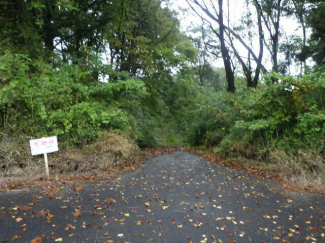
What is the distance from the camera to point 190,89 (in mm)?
19250

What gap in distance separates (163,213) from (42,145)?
3408 millimetres

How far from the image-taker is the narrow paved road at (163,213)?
391 cm

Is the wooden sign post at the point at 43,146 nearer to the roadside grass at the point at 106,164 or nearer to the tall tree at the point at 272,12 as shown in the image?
the roadside grass at the point at 106,164

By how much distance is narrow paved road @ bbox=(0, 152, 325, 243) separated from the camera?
3.91m

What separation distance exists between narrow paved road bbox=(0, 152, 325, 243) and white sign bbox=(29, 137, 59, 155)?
1050mm

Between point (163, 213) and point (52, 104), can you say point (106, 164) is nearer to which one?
point (52, 104)

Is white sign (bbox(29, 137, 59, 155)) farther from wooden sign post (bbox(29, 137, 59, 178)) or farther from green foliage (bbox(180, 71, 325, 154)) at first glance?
green foliage (bbox(180, 71, 325, 154))

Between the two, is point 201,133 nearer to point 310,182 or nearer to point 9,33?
point 310,182

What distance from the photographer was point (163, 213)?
4750mm

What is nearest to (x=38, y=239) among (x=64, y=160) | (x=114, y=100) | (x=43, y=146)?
(x=43, y=146)

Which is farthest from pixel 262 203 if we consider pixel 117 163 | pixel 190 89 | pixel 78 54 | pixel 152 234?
pixel 190 89

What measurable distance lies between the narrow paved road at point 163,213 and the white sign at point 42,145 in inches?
41.4

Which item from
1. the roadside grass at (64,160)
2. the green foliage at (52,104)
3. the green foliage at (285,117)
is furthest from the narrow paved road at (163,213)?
the green foliage at (52,104)

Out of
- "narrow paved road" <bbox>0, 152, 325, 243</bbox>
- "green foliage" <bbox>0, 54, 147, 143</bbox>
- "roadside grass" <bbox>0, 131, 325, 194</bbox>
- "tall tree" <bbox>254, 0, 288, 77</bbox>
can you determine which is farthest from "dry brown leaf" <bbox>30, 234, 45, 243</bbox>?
"tall tree" <bbox>254, 0, 288, 77</bbox>
